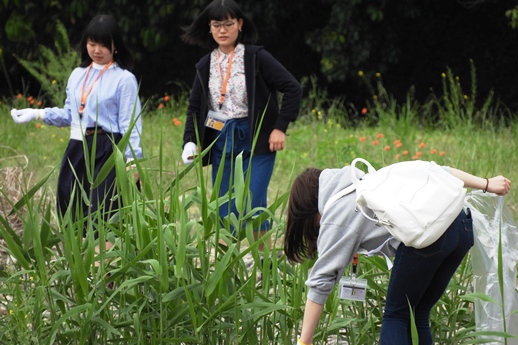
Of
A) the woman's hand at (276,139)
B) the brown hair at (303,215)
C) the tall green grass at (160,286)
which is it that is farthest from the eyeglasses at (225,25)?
the brown hair at (303,215)

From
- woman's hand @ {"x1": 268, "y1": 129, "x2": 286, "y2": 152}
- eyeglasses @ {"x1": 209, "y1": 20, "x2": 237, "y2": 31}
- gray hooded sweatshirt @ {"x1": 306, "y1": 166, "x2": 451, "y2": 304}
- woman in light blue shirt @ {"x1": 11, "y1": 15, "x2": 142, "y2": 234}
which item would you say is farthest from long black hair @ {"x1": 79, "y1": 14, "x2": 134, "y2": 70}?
gray hooded sweatshirt @ {"x1": 306, "y1": 166, "x2": 451, "y2": 304}

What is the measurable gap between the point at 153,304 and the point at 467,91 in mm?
12193

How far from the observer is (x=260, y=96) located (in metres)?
4.74

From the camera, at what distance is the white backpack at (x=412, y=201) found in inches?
113

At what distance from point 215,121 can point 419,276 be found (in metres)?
1.91

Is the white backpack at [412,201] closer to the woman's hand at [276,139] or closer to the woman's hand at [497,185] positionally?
the woman's hand at [497,185]

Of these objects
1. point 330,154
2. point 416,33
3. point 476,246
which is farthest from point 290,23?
point 476,246

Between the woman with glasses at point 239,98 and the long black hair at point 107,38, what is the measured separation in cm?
35

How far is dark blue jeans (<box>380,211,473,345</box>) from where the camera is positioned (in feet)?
9.80

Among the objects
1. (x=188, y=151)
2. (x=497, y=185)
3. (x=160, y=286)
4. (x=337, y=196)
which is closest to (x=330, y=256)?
(x=337, y=196)

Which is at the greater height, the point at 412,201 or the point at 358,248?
the point at 412,201

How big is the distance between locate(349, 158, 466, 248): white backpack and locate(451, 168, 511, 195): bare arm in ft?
0.55

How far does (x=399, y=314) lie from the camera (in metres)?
3.10

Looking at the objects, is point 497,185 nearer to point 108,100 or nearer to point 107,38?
point 108,100
